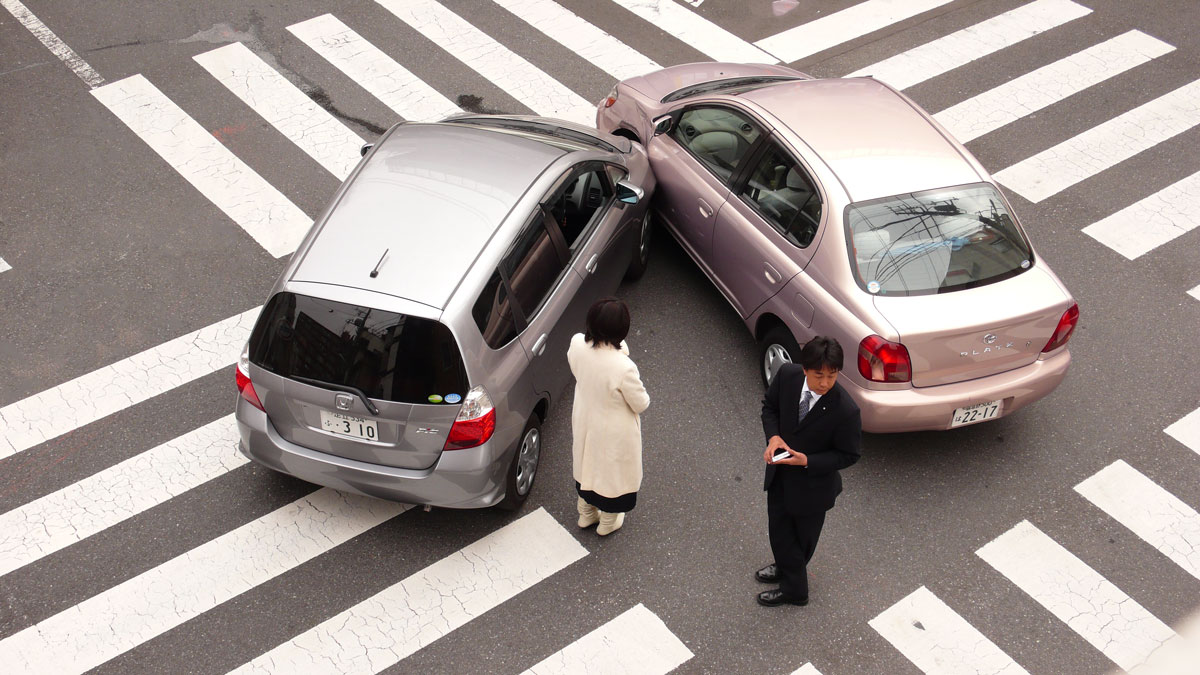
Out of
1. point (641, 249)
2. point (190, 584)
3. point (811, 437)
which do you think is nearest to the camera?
point (811, 437)

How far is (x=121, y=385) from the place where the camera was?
6934 millimetres

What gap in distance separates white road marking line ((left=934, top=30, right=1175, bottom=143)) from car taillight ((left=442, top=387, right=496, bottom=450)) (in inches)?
240

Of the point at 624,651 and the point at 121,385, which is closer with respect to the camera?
the point at 624,651

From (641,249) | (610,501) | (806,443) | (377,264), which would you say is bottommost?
(610,501)

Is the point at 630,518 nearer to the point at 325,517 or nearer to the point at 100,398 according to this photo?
the point at 325,517

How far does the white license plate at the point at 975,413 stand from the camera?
6.21 meters

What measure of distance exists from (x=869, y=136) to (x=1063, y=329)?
1.75 meters

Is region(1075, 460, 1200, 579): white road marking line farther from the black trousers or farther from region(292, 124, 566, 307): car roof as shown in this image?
region(292, 124, 566, 307): car roof

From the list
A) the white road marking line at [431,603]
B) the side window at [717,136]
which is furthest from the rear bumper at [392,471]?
the side window at [717,136]

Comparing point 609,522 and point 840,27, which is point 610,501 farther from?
point 840,27

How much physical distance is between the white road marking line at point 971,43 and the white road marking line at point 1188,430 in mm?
4631

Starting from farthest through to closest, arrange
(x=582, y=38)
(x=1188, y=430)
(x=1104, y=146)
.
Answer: (x=582, y=38) → (x=1104, y=146) → (x=1188, y=430)

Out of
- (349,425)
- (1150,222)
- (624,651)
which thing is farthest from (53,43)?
(1150,222)

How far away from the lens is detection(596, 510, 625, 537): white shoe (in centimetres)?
586
